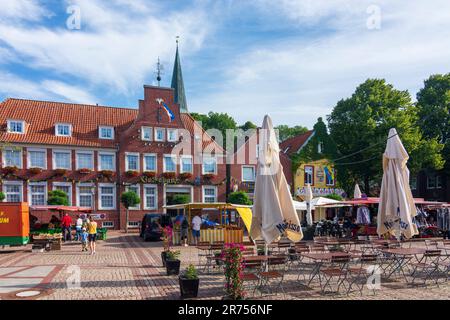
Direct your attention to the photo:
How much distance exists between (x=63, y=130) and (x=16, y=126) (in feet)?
11.5

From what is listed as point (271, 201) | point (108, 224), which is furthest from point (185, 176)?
point (271, 201)

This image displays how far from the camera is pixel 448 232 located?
23078 millimetres

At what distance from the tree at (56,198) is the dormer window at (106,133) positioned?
22.5 feet

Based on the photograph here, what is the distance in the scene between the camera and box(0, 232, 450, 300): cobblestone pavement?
30.6 ft

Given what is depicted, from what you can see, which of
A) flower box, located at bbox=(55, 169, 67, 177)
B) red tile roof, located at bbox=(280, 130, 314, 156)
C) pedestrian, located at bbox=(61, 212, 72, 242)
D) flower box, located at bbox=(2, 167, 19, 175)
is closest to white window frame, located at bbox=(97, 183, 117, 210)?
flower box, located at bbox=(55, 169, 67, 177)

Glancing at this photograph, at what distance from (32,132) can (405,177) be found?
29556 millimetres

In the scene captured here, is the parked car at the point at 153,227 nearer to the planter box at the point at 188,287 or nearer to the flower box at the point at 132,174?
the flower box at the point at 132,174

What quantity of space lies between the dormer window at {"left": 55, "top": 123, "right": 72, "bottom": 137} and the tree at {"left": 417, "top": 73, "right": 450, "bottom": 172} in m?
33.1

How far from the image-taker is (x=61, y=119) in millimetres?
35531

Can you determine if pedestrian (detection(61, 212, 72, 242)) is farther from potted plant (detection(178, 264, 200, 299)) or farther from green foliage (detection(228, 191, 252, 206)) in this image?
potted plant (detection(178, 264, 200, 299))

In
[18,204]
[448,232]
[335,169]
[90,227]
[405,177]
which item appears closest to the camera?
[405,177]

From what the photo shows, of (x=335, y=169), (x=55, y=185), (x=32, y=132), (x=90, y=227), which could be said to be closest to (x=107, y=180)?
(x=55, y=185)

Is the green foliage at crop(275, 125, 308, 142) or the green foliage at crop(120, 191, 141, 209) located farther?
the green foliage at crop(275, 125, 308, 142)

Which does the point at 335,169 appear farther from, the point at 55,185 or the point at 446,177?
the point at 55,185
